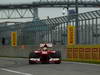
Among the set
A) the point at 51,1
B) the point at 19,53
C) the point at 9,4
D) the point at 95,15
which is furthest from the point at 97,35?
the point at 9,4

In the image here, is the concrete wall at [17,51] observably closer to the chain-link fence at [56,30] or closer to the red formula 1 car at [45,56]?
the chain-link fence at [56,30]

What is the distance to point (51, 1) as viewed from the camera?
6900cm

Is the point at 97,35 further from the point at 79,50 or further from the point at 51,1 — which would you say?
the point at 51,1

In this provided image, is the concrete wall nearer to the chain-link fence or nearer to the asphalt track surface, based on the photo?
the chain-link fence

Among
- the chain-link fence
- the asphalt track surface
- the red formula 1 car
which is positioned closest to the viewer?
the asphalt track surface

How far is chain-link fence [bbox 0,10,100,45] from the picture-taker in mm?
30188

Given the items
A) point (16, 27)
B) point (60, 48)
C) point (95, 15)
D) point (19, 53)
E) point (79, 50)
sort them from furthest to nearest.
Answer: point (16, 27) → point (19, 53) → point (60, 48) → point (95, 15) → point (79, 50)

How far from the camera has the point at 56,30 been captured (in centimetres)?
3672

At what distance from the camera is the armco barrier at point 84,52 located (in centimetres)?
2531

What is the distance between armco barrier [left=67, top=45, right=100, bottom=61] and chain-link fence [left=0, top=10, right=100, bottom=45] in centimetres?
240

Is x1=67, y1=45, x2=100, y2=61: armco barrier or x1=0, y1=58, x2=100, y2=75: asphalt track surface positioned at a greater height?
x1=67, y1=45, x2=100, y2=61: armco barrier

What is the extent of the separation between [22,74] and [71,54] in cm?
1476

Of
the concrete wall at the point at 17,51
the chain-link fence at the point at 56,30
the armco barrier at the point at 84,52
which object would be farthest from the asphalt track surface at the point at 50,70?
the concrete wall at the point at 17,51

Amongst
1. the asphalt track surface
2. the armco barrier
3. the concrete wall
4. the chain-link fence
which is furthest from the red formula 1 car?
the concrete wall
